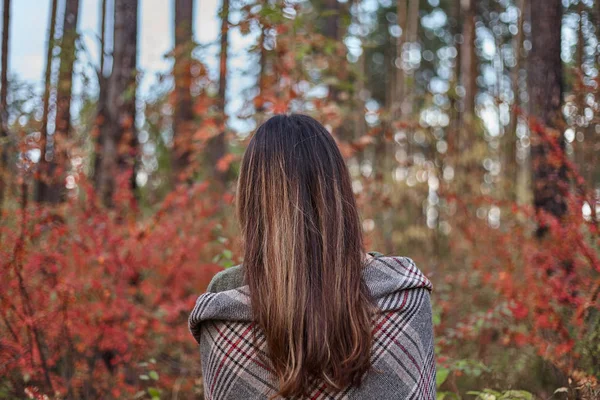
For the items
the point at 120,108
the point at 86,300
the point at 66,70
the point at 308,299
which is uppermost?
the point at 66,70

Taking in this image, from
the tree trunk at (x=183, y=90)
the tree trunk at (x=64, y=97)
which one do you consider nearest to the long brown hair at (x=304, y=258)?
the tree trunk at (x=64, y=97)

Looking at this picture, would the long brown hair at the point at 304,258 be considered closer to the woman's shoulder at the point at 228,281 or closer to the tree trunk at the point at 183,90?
the woman's shoulder at the point at 228,281

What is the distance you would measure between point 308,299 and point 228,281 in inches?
16.9

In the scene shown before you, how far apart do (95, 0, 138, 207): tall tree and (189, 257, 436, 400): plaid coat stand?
4.00 metres

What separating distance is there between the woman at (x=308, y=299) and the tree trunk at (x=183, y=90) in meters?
3.81

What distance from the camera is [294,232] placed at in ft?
6.17

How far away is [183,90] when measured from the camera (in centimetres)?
801

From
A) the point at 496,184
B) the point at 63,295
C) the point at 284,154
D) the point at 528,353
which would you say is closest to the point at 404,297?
the point at 284,154

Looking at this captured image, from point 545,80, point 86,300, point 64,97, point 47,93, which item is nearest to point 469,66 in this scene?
point 545,80

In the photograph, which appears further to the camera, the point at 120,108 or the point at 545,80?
the point at 120,108

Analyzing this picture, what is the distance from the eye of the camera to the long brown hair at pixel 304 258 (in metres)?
1.83

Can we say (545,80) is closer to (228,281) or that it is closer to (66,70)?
(228,281)

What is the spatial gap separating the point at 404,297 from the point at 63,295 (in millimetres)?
2674

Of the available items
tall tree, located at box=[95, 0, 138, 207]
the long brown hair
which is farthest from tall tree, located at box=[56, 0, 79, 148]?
the long brown hair
